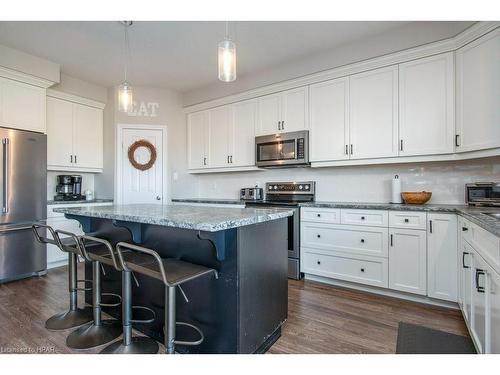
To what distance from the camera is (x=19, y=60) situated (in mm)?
3299

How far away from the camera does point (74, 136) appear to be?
4.18m

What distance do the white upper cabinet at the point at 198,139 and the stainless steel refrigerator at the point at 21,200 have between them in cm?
198

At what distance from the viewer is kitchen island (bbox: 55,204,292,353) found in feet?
5.10

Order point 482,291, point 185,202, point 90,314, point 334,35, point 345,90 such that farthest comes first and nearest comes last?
point 185,202 < point 345,90 < point 334,35 < point 90,314 < point 482,291

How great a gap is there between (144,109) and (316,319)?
152 inches

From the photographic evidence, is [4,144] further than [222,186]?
No

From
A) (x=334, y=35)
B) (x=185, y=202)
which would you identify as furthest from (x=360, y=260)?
(x=185, y=202)

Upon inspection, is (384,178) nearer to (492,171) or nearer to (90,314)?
(492,171)

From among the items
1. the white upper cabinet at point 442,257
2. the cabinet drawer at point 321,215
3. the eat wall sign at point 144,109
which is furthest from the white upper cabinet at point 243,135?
the white upper cabinet at point 442,257

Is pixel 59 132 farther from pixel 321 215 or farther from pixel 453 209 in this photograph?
pixel 453 209

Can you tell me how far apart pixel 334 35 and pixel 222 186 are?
8.77ft

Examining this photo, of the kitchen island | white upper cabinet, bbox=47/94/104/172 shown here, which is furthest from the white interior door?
the kitchen island

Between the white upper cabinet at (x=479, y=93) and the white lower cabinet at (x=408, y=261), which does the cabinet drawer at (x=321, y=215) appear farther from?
the white upper cabinet at (x=479, y=93)

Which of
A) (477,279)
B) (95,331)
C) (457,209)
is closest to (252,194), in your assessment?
(457,209)
